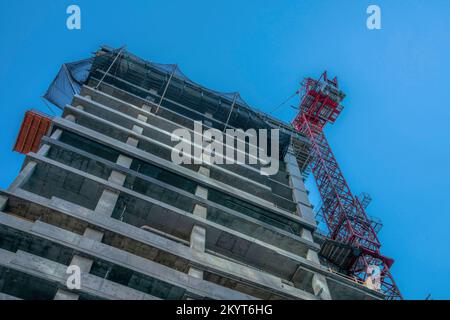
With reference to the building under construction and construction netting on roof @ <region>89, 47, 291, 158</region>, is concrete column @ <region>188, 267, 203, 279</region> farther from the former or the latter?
construction netting on roof @ <region>89, 47, 291, 158</region>

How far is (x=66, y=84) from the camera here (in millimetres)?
27844

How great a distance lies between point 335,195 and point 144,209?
3409 cm

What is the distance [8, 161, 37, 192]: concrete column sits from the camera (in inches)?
536

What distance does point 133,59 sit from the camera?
29.5 meters

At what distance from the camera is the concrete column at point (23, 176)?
13.6 m

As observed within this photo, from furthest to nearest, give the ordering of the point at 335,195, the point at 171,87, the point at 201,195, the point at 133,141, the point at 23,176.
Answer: the point at 335,195 → the point at 171,87 → the point at 133,141 → the point at 201,195 → the point at 23,176

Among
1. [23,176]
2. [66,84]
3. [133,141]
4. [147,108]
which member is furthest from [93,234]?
[66,84]

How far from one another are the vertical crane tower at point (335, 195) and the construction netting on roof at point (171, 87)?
42.3 ft

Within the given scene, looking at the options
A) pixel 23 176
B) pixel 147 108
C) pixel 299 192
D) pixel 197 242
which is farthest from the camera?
pixel 147 108

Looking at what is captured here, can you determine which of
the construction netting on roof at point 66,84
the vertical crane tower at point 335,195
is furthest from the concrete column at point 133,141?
the vertical crane tower at point 335,195

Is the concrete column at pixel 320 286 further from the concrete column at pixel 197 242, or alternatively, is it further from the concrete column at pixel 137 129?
the concrete column at pixel 137 129

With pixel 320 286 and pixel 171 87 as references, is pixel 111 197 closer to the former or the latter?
pixel 320 286
